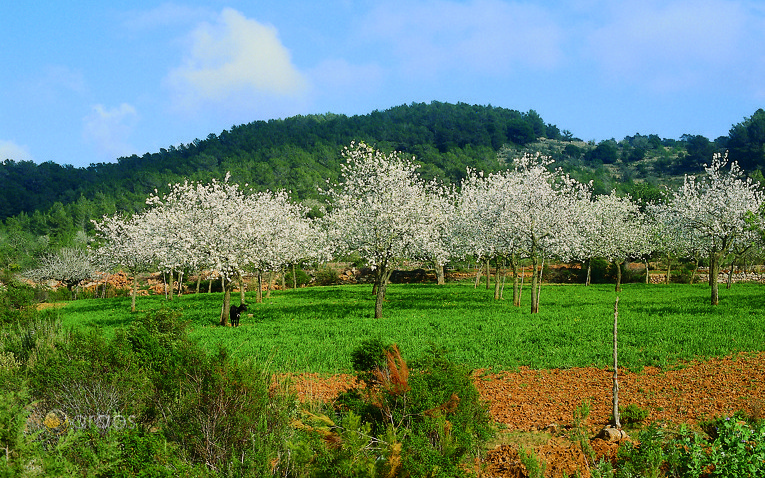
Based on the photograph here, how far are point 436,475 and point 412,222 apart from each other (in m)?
20.4

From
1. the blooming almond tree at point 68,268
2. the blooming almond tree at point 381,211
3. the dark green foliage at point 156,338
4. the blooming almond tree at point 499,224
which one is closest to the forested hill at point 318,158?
the blooming almond tree at point 68,268

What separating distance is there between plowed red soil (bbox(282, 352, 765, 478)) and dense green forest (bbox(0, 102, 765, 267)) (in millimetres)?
67407

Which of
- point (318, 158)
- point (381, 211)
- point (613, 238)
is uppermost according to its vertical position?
point (318, 158)

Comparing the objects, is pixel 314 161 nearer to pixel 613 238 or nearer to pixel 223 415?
pixel 613 238

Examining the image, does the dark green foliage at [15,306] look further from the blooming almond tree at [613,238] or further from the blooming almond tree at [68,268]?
the blooming almond tree at [613,238]

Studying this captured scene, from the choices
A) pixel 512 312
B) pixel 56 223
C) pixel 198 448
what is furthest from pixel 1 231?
pixel 198 448

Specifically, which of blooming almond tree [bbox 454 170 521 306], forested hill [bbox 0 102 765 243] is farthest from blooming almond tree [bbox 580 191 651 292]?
forested hill [bbox 0 102 765 243]

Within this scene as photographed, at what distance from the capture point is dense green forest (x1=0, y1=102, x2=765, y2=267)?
298 ft

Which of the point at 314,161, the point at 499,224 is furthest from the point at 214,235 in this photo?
the point at 314,161

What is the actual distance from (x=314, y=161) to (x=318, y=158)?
5748 mm

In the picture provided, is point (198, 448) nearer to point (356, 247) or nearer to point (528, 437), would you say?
point (528, 437)

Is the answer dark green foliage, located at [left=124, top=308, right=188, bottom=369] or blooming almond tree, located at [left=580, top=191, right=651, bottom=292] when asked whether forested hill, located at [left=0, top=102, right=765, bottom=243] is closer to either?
blooming almond tree, located at [left=580, top=191, right=651, bottom=292]

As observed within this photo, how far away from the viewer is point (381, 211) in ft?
79.3

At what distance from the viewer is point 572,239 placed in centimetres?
2586
